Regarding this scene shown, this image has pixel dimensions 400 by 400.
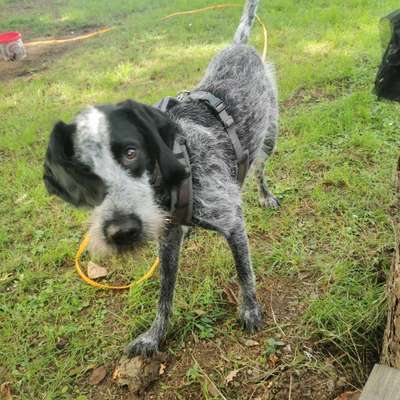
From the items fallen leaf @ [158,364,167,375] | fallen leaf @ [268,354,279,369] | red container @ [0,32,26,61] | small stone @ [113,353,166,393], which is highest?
red container @ [0,32,26,61]

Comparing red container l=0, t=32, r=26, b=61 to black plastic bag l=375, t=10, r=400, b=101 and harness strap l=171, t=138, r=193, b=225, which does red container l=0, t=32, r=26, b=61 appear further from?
black plastic bag l=375, t=10, r=400, b=101

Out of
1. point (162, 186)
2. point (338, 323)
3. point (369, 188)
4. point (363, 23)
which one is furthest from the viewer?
point (363, 23)

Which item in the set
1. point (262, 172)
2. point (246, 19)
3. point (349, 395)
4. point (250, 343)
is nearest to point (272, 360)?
point (250, 343)

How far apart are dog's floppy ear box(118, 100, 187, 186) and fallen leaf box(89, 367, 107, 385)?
1398mm

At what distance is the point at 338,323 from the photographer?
2629mm

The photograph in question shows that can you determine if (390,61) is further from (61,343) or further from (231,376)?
(61,343)

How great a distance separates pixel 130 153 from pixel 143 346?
137cm

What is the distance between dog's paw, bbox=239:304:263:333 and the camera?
288 centimetres

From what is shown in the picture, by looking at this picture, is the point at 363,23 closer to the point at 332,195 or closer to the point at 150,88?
the point at 150,88

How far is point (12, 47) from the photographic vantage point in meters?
8.80

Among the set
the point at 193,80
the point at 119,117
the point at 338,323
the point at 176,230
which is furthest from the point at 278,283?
the point at 193,80

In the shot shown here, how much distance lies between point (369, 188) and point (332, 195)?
32cm

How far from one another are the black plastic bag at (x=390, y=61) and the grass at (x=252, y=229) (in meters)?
1.31

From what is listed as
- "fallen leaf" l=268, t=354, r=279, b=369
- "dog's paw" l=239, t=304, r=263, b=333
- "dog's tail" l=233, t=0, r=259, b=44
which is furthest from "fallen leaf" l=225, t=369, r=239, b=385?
"dog's tail" l=233, t=0, r=259, b=44
